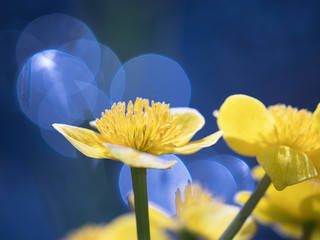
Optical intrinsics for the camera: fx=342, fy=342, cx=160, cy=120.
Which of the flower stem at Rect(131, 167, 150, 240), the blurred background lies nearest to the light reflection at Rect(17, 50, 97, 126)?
the blurred background

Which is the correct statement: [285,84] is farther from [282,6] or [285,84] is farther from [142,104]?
[142,104]

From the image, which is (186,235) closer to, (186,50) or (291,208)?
(291,208)

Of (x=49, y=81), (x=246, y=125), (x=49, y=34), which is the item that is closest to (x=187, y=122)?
(x=246, y=125)

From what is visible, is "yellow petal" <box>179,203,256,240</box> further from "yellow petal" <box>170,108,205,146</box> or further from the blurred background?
the blurred background

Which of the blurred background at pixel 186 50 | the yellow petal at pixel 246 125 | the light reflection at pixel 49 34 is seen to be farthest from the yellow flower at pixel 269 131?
the light reflection at pixel 49 34

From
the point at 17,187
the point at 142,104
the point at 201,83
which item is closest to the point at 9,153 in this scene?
the point at 17,187

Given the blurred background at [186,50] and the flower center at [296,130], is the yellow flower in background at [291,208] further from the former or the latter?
the blurred background at [186,50]
